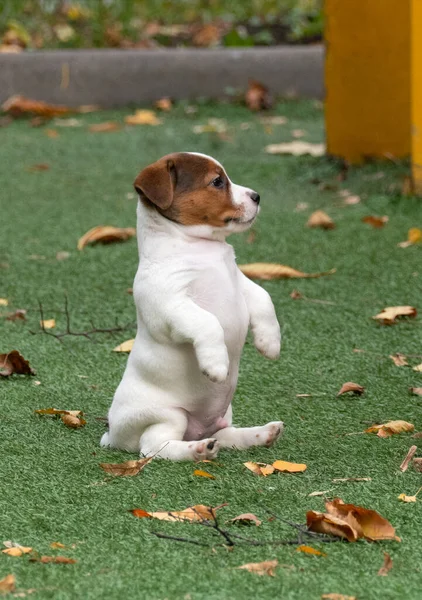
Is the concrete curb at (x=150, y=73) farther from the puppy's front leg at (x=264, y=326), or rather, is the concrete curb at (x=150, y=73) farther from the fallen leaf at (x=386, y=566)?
the fallen leaf at (x=386, y=566)

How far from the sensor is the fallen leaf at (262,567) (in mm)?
2416

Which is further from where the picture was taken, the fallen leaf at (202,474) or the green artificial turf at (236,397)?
the fallen leaf at (202,474)

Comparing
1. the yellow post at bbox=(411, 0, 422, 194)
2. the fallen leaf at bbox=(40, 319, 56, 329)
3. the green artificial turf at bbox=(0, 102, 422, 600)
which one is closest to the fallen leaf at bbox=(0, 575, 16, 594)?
the green artificial turf at bbox=(0, 102, 422, 600)

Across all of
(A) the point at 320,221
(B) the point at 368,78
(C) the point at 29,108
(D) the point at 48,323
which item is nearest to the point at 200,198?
(D) the point at 48,323

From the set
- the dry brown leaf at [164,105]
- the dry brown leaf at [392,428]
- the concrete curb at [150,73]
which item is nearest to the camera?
the dry brown leaf at [392,428]

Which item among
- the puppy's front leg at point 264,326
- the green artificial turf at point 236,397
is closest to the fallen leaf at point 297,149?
the green artificial turf at point 236,397

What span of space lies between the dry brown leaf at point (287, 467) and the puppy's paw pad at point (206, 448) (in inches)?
6.5

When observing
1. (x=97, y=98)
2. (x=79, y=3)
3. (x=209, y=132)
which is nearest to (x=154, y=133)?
(x=209, y=132)

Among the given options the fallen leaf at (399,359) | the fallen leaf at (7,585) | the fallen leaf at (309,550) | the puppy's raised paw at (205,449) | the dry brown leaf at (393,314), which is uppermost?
the fallen leaf at (7,585)

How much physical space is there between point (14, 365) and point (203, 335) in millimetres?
1235

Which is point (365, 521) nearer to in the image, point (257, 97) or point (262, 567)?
point (262, 567)

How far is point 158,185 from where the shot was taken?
10.3ft

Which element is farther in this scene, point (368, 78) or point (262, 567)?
point (368, 78)

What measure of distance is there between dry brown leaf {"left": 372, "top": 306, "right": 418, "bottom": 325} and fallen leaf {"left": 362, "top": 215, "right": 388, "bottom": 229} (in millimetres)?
1464
